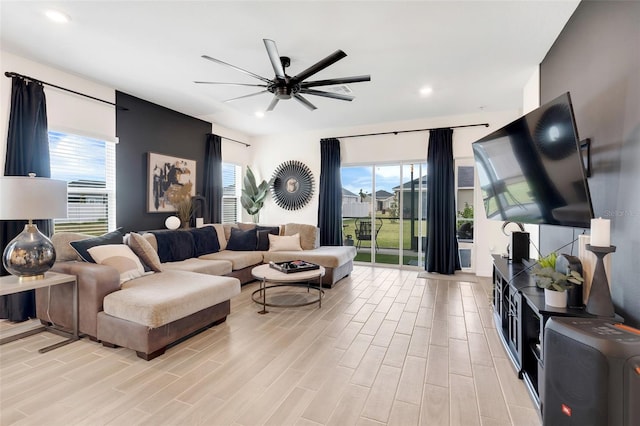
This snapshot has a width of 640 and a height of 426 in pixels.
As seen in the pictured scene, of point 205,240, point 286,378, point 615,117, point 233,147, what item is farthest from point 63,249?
point 615,117

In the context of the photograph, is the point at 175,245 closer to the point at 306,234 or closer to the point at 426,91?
the point at 306,234

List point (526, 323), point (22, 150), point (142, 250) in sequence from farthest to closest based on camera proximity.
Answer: point (142, 250) < point (22, 150) < point (526, 323)

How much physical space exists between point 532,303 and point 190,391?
2.25 meters

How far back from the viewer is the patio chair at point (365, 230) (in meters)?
6.05

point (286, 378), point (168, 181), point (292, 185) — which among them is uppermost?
point (292, 185)

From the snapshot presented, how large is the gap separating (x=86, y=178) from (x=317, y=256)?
125 inches

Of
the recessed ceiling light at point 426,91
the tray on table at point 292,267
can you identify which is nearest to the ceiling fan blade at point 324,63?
the recessed ceiling light at point 426,91

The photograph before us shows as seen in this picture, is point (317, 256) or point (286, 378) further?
point (317, 256)

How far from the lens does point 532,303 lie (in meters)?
1.87

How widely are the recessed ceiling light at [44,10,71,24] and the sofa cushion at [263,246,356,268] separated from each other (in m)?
3.50

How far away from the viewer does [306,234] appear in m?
5.27

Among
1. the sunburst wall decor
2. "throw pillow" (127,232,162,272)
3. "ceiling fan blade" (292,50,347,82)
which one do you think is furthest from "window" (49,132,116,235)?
the sunburst wall decor

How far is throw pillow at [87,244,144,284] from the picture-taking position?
282 centimetres

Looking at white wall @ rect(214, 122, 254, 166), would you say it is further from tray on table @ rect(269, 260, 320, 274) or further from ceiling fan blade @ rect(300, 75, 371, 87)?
ceiling fan blade @ rect(300, 75, 371, 87)
